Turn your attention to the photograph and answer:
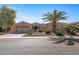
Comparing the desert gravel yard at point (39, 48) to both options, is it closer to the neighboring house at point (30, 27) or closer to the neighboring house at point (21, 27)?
the neighboring house at point (30, 27)

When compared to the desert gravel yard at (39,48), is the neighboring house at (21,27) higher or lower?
higher

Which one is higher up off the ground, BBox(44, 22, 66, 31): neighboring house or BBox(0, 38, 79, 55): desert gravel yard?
BBox(44, 22, 66, 31): neighboring house

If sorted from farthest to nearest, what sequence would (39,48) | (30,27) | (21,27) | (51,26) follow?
(21,27), (30,27), (51,26), (39,48)

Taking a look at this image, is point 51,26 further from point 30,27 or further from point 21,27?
point 21,27

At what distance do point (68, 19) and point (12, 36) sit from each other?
11.8 ft

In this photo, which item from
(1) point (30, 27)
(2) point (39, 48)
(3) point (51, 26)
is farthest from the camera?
(1) point (30, 27)

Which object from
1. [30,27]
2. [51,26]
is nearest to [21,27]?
[30,27]

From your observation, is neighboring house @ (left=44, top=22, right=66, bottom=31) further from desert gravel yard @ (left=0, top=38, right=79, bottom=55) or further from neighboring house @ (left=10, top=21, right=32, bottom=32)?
neighboring house @ (left=10, top=21, right=32, bottom=32)

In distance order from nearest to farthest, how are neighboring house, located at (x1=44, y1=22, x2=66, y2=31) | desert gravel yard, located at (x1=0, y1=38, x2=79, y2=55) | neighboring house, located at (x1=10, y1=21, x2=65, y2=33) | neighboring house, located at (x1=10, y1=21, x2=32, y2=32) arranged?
desert gravel yard, located at (x1=0, y1=38, x2=79, y2=55)
neighboring house, located at (x1=44, y1=22, x2=66, y2=31)
neighboring house, located at (x1=10, y1=21, x2=65, y2=33)
neighboring house, located at (x1=10, y1=21, x2=32, y2=32)

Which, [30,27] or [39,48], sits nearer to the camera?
[39,48]

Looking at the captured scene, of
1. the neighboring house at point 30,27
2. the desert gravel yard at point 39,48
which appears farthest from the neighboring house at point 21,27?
the desert gravel yard at point 39,48

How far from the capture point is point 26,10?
28.5ft

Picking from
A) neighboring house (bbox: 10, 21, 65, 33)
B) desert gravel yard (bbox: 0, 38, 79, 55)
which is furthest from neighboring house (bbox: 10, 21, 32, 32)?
desert gravel yard (bbox: 0, 38, 79, 55)
